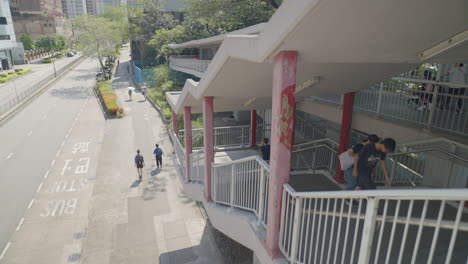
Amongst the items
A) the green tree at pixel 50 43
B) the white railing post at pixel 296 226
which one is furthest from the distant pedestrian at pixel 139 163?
the green tree at pixel 50 43

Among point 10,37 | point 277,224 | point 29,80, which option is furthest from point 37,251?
point 10,37

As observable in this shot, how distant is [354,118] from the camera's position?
8352 millimetres

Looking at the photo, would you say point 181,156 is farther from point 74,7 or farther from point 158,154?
point 74,7

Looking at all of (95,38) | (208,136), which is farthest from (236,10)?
(95,38)

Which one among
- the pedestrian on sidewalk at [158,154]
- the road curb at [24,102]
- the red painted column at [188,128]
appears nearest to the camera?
the red painted column at [188,128]

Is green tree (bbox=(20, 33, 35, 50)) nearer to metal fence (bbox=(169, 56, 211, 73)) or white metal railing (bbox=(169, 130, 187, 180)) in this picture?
metal fence (bbox=(169, 56, 211, 73))

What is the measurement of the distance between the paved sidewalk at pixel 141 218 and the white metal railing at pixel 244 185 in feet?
14.0

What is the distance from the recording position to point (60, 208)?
1245cm

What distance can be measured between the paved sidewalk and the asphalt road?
291cm

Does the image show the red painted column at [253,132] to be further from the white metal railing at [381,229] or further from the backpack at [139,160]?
the white metal railing at [381,229]

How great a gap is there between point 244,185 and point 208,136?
149 centimetres

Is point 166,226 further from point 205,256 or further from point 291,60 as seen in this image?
point 291,60

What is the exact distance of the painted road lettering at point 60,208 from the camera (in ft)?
39.7

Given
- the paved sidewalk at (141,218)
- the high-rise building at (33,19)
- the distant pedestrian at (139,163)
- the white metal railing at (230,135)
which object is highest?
the high-rise building at (33,19)
